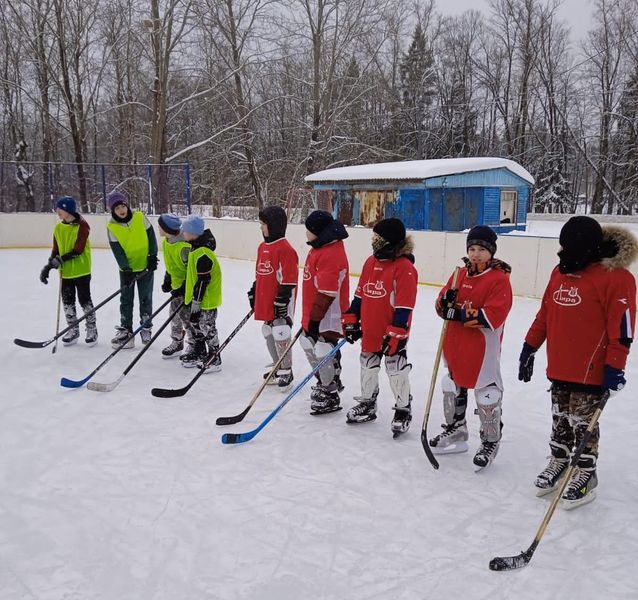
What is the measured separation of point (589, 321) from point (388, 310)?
1123mm

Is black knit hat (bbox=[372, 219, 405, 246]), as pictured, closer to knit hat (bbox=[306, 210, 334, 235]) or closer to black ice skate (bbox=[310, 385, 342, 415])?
knit hat (bbox=[306, 210, 334, 235])

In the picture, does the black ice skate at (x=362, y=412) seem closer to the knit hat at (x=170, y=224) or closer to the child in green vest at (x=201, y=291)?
the child in green vest at (x=201, y=291)

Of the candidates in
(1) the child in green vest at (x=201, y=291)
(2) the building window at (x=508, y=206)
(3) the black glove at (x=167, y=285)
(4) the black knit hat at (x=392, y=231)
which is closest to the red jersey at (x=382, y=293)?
(4) the black knit hat at (x=392, y=231)

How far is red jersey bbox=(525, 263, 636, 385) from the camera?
2.55 m

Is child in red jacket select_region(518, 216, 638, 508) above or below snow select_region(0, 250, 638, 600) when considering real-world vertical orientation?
above

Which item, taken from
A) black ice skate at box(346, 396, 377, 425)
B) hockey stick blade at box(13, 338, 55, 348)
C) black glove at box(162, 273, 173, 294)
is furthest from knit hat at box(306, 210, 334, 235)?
hockey stick blade at box(13, 338, 55, 348)

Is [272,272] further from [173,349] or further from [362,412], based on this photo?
[173,349]

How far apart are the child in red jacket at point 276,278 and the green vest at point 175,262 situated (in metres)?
0.96

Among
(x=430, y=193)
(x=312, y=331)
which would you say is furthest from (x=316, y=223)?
(x=430, y=193)

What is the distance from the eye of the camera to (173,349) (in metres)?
5.29

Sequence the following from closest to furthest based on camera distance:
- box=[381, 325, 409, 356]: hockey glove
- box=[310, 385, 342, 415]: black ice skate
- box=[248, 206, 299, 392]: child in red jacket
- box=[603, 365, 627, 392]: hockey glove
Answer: box=[603, 365, 627, 392]: hockey glove, box=[381, 325, 409, 356]: hockey glove, box=[310, 385, 342, 415]: black ice skate, box=[248, 206, 299, 392]: child in red jacket

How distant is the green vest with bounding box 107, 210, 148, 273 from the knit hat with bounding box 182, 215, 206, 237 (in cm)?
116

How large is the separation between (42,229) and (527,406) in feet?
39.9

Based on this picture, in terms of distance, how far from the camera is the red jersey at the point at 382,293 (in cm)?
331
